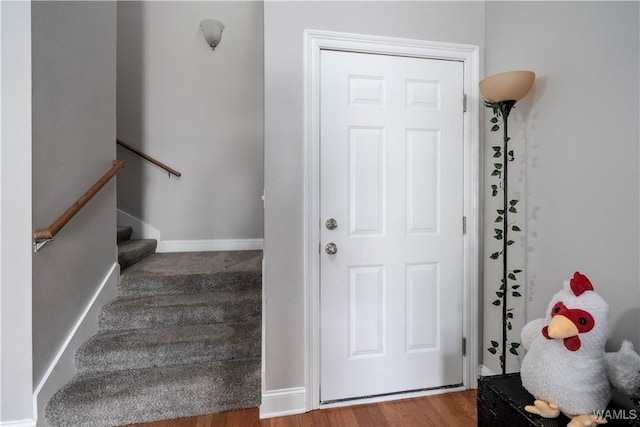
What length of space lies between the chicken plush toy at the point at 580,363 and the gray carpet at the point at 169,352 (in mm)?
1434

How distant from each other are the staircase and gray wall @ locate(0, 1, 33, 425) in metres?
0.22

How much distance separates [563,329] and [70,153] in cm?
250

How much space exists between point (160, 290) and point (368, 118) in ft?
6.39

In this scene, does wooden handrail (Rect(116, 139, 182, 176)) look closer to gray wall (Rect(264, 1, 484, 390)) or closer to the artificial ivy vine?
gray wall (Rect(264, 1, 484, 390))

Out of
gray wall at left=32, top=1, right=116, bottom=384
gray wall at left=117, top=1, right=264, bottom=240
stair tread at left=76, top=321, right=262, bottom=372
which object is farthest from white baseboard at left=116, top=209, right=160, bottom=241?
stair tread at left=76, top=321, right=262, bottom=372

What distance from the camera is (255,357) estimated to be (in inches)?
77.9

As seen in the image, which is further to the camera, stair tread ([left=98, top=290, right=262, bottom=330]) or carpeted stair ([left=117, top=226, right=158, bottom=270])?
carpeted stair ([left=117, top=226, right=158, bottom=270])

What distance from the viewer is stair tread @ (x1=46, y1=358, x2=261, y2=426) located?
5.23 ft

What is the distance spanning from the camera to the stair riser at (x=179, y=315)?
81.0 inches

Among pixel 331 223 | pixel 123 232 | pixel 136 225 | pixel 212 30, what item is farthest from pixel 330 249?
pixel 212 30

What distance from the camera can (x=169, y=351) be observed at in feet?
6.23


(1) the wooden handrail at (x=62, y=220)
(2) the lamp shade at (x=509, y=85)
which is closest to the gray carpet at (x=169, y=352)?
(1) the wooden handrail at (x=62, y=220)

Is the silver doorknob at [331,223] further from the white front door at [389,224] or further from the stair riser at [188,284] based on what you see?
the stair riser at [188,284]

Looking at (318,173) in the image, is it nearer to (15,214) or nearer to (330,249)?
(330,249)
